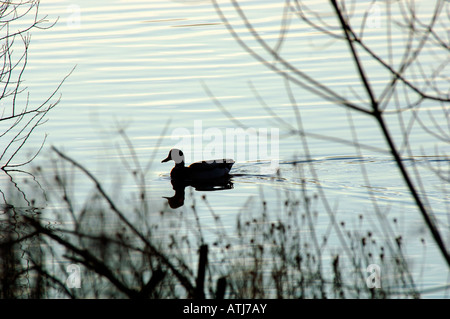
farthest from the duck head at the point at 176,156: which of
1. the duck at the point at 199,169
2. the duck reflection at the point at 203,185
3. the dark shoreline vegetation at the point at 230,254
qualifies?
the dark shoreline vegetation at the point at 230,254

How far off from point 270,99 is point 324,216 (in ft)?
24.5

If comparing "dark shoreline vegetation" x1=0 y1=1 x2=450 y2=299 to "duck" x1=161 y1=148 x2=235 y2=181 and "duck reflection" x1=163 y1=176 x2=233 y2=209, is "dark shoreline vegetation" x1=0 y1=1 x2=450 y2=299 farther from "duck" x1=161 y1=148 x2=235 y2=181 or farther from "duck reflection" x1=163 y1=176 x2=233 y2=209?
"duck" x1=161 y1=148 x2=235 y2=181

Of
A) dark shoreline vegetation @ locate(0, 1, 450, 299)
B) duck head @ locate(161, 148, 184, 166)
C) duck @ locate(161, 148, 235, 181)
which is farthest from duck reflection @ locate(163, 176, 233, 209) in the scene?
dark shoreline vegetation @ locate(0, 1, 450, 299)

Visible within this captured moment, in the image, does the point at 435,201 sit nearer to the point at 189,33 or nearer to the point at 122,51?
the point at 122,51

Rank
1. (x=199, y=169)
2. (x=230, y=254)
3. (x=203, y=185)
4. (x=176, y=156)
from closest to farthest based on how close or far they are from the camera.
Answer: (x=230, y=254), (x=203, y=185), (x=199, y=169), (x=176, y=156)

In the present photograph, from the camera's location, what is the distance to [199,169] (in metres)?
13.6

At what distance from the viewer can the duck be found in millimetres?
13102

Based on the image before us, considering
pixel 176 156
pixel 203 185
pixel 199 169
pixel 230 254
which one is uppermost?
pixel 176 156

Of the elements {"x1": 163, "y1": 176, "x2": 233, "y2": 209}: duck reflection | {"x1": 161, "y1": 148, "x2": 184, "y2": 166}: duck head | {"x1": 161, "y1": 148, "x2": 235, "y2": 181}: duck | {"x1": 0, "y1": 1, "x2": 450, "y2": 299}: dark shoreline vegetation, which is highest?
{"x1": 161, "y1": 148, "x2": 184, "y2": 166}: duck head

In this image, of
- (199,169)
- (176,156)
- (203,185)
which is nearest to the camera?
(203,185)

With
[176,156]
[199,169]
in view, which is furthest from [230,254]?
[176,156]

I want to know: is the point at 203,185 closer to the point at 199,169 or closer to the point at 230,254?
the point at 199,169

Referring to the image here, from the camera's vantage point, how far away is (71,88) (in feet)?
64.0

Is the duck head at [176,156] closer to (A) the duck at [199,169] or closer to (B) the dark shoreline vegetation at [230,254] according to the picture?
(A) the duck at [199,169]
